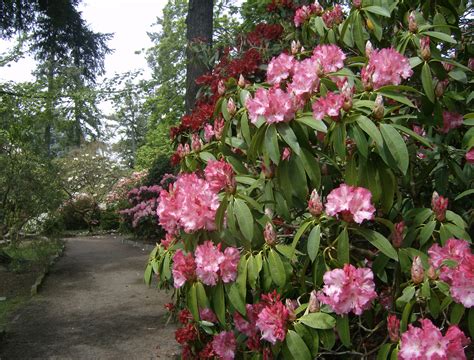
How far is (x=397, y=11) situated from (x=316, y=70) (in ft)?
2.53

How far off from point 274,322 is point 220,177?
52cm

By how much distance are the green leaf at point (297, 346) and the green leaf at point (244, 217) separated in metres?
0.32

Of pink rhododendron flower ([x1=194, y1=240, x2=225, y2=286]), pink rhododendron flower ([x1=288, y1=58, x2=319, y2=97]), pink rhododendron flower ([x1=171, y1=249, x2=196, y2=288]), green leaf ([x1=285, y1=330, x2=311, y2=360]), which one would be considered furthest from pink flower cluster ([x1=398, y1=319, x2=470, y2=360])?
pink rhododendron flower ([x1=288, y1=58, x2=319, y2=97])

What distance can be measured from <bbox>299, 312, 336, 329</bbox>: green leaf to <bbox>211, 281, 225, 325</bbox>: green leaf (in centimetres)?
27

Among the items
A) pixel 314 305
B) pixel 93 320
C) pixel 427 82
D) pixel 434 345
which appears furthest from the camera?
pixel 93 320

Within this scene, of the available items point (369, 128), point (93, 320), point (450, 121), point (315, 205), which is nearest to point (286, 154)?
point (315, 205)

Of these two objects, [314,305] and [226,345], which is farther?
[226,345]

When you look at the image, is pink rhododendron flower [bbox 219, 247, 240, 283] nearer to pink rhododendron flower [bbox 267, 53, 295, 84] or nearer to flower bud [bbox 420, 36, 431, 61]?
pink rhododendron flower [bbox 267, 53, 295, 84]

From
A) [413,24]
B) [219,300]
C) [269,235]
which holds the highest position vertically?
[413,24]

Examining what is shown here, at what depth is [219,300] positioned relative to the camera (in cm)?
161

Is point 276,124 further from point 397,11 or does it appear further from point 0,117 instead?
point 0,117

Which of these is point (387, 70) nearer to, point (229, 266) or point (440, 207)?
point (440, 207)

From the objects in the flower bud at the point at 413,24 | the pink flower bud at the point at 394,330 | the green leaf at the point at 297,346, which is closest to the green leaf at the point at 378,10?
the flower bud at the point at 413,24

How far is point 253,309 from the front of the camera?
1.73 m
